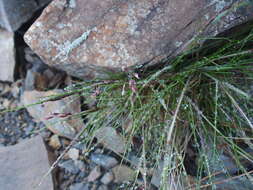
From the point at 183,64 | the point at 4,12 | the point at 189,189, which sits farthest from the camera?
the point at 4,12

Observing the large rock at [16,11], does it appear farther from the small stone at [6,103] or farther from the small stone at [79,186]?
the small stone at [79,186]

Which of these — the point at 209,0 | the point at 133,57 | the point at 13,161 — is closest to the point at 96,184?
the point at 13,161

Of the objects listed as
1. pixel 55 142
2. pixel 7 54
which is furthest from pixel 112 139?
pixel 7 54

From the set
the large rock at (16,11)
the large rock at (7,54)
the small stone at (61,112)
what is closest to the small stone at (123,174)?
the small stone at (61,112)

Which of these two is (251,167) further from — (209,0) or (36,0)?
(36,0)

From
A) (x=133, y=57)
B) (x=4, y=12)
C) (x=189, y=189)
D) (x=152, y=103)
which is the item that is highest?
(x=4, y=12)

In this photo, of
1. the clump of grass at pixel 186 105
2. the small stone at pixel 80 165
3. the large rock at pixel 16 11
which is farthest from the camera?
the large rock at pixel 16 11
